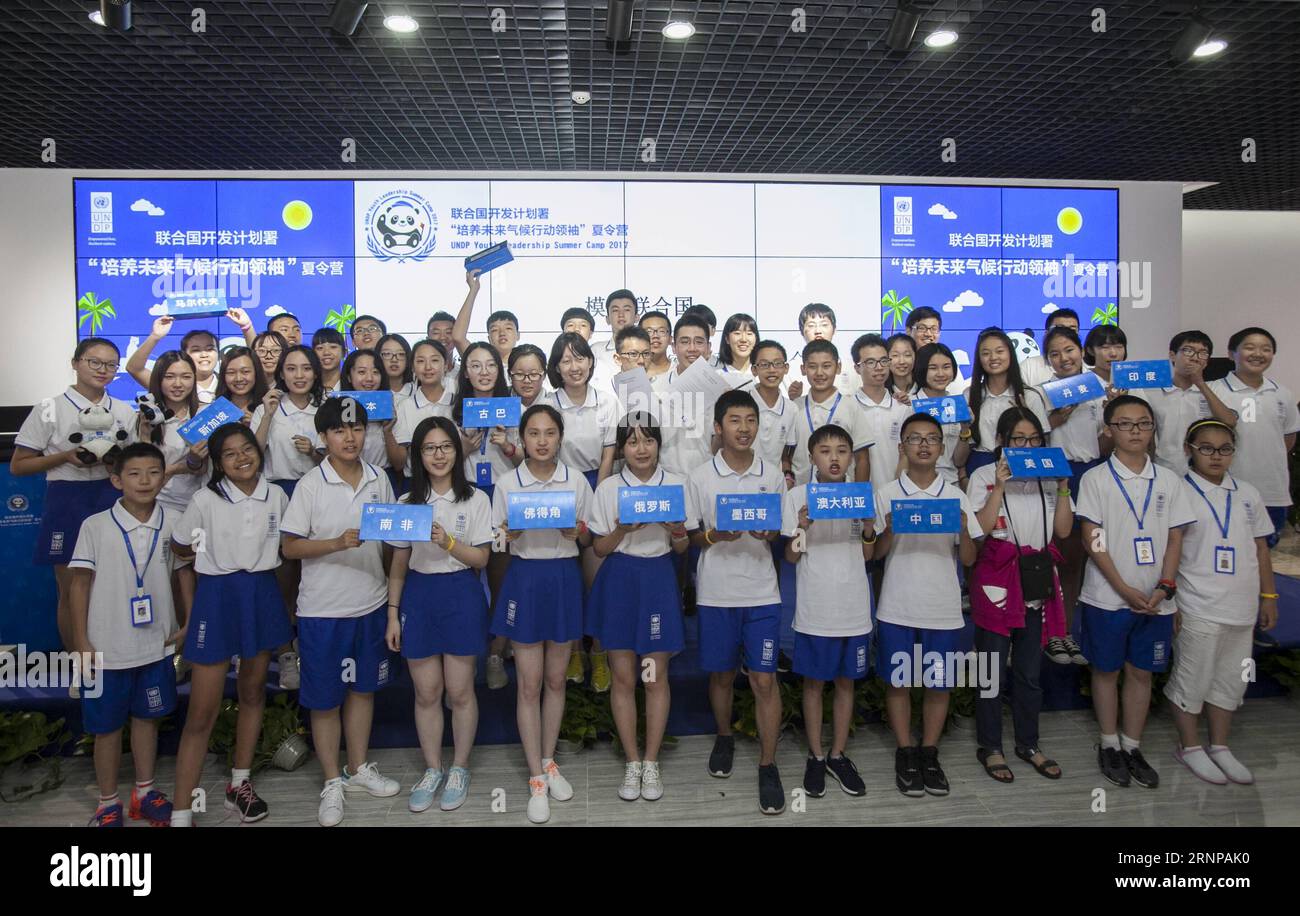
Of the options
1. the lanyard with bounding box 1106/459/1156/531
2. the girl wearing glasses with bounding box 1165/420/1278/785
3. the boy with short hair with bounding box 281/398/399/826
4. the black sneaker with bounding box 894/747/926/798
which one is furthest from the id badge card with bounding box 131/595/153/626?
the girl wearing glasses with bounding box 1165/420/1278/785

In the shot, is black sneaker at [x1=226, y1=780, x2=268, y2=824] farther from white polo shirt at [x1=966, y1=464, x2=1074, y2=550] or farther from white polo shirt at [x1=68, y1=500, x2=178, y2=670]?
white polo shirt at [x1=966, y1=464, x2=1074, y2=550]

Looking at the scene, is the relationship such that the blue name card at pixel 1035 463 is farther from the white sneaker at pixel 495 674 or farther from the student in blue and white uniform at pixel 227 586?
the student in blue and white uniform at pixel 227 586

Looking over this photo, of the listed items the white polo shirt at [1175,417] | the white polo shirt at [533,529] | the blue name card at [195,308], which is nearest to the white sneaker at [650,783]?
the white polo shirt at [533,529]

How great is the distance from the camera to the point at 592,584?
307cm

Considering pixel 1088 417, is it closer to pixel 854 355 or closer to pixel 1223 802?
pixel 854 355

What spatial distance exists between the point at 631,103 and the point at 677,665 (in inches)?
151

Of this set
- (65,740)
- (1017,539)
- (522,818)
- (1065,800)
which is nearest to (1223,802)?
(1065,800)

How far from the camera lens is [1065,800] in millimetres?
2916

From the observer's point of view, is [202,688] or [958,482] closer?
[202,688]

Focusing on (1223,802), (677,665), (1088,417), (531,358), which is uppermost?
(531,358)

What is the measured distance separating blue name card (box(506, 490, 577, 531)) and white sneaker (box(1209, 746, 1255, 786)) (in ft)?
9.08

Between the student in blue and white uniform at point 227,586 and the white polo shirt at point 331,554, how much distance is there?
0.11 m

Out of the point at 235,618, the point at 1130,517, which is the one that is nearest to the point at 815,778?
the point at 1130,517

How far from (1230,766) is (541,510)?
2903 millimetres
